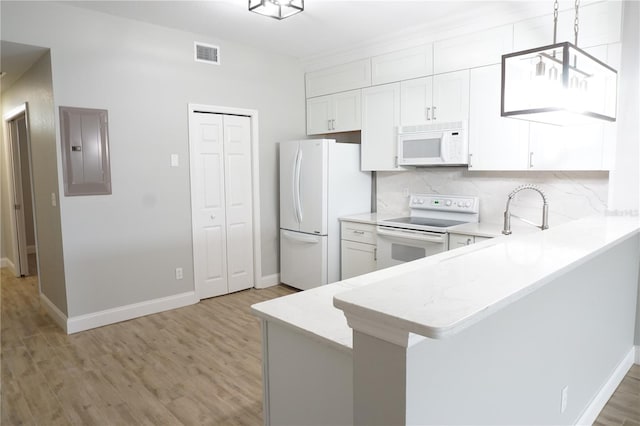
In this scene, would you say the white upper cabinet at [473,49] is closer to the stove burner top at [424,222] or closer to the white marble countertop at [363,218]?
the stove burner top at [424,222]

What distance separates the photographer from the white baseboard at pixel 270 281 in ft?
16.0

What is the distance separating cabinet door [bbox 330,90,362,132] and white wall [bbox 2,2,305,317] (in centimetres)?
101

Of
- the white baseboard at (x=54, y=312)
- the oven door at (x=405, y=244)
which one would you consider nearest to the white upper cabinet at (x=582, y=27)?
the oven door at (x=405, y=244)

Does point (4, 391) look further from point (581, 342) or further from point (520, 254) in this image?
point (581, 342)

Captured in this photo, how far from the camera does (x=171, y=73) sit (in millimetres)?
4016

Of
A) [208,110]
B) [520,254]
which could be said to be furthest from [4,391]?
[520,254]

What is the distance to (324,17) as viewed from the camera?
12.0 feet

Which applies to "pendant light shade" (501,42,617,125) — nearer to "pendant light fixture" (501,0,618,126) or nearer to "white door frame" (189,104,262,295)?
"pendant light fixture" (501,0,618,126)

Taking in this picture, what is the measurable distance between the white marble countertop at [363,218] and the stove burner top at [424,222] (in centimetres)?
20

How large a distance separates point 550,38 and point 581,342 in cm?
222

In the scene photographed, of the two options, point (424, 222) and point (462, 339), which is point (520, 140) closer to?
point (424, 222)

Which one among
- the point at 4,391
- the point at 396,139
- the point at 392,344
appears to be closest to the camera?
the point at 392,344

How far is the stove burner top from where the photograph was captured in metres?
3.81

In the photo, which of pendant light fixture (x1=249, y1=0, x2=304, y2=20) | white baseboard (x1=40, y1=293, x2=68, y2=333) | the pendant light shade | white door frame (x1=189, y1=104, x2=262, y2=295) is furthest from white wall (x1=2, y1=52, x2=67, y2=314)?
the pendant light shade
